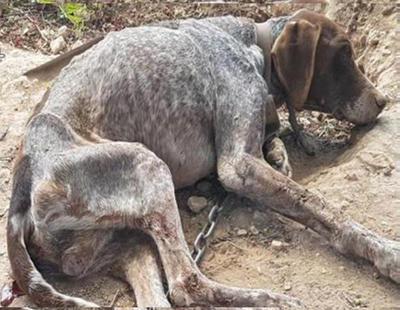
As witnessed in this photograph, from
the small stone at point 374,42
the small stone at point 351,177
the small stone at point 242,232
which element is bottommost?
the small stone at point 242,232

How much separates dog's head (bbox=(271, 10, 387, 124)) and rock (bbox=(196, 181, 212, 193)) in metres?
0.80

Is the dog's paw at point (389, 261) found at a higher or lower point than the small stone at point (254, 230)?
higher

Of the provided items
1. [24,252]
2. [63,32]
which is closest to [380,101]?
[24,252]

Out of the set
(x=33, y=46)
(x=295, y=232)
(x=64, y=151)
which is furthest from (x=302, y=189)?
(x=33, y=46)

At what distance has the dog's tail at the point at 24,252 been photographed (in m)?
3.79

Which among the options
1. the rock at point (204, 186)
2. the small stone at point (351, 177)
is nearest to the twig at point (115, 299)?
the rock at point (204, 186)

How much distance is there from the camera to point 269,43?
5148mm

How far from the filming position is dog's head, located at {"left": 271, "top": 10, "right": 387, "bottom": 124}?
198 inches

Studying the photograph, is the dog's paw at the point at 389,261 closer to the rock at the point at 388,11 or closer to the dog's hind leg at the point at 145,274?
the dog's hind leg at the point at 145,274

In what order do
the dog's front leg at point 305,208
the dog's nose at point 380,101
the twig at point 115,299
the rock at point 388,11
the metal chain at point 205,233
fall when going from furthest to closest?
1. the rock at point 388,11
2. the dog's nose at point 380,101
3. the metal chain at point 205,233
4. the dog's front leg at point 305,208
5. the twig at point 115,299

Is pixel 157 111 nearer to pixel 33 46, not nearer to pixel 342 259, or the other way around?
pixel 342 259

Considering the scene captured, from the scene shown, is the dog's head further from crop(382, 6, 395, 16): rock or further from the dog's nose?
crop(382, 6, 395, 16): rock

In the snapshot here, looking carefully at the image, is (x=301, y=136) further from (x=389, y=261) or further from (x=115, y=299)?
(x=115, y=299)

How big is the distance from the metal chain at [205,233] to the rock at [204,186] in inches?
6.7
